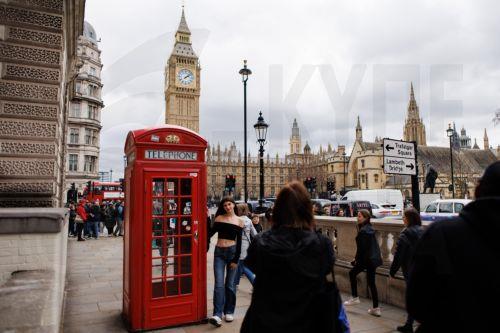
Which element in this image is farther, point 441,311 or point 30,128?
point 30,128

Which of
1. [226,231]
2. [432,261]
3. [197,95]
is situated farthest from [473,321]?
[197,95]

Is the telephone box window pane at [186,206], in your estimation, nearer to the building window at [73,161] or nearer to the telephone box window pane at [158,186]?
the telephone box window pane at [158,186]

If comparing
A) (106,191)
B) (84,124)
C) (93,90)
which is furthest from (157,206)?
(93,90)

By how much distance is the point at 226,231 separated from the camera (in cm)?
521

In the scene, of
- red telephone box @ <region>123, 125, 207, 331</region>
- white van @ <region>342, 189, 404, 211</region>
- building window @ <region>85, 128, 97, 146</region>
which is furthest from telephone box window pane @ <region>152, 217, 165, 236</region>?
building window @ <region>85, 128, 97, 146</region>

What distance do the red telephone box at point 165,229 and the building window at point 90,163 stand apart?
42.6m

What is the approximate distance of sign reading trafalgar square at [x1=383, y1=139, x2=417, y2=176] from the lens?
547 cm

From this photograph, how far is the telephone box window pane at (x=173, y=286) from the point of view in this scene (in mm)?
4996

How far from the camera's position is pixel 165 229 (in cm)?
492

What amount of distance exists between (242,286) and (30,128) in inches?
190

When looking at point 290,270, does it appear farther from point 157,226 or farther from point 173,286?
point 173,286

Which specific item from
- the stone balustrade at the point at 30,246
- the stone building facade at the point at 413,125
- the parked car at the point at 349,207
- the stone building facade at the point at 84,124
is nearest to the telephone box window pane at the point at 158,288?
the stone balustrade at the point at 30,246

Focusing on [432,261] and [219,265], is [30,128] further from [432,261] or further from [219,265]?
[432,261]

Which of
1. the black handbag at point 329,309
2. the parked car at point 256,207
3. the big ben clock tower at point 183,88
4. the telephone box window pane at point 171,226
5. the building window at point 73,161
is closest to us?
the black handbag at point 329,309
